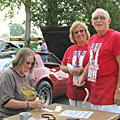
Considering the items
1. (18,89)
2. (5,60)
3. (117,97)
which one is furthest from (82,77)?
(5,60)

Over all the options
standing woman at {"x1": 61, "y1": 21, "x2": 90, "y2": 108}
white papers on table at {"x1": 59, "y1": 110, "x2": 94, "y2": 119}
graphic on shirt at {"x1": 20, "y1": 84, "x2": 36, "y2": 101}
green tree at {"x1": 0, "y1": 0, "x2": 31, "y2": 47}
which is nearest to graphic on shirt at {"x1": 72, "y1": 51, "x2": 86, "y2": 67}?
standing woman at {"x1": 61, "y1": 21, "x2": 90, "y2": 108}

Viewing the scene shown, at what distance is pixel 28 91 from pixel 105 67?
104 cm

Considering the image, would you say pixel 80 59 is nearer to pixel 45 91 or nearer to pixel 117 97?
pixel 117 97

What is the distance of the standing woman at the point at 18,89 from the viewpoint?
275 cm

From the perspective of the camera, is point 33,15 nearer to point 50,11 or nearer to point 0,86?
point 50,11

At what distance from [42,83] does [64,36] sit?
2.64 m

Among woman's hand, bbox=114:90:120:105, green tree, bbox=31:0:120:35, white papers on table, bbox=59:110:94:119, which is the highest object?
green tree, bbox=31:0:120:35

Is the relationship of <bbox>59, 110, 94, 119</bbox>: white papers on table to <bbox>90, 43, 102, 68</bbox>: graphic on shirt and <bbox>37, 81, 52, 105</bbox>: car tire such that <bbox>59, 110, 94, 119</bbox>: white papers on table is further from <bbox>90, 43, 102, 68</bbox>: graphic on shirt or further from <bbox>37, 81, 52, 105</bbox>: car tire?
<bbox>37, 81, 52, 105</bbox>: car tire

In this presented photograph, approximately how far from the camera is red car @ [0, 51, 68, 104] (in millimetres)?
5687

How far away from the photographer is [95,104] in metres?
3.09

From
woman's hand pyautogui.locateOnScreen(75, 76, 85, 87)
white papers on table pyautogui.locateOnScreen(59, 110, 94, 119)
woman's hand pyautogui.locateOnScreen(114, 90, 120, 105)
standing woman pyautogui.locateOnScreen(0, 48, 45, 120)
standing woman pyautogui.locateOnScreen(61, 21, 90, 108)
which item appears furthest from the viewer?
standing woman pyautogui.locateOnScreen(61, 21, 90, 108)

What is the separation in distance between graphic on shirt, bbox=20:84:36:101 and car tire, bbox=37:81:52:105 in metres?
2.69

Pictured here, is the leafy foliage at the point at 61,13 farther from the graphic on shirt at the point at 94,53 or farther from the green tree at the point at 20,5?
the graphic on shirt at the point at 94,53

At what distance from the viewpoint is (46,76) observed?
605 centimetres
